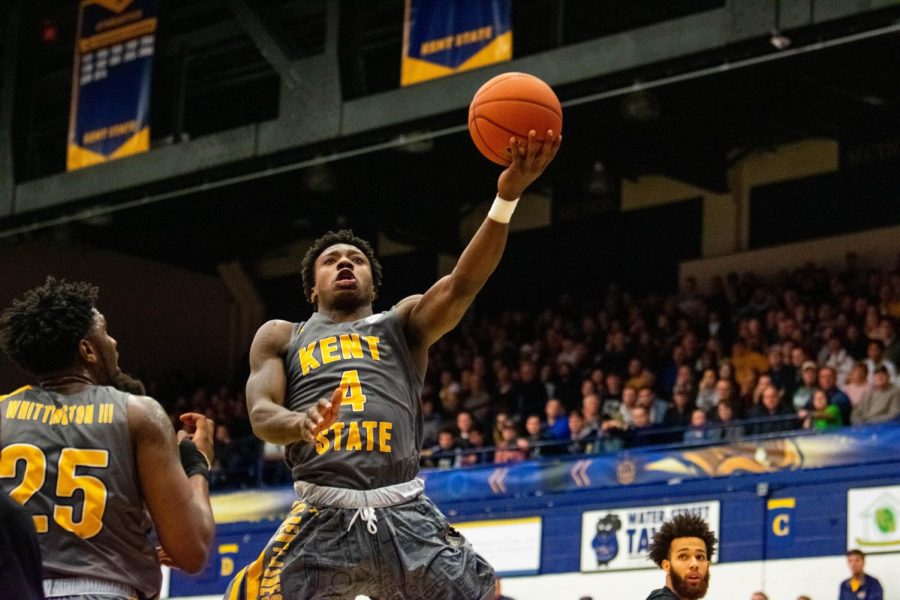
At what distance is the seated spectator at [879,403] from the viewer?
14617 mm

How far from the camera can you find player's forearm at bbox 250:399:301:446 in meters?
5.28

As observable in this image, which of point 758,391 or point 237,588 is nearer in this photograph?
point 237,588

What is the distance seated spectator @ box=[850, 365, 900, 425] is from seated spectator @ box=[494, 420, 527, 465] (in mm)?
3730

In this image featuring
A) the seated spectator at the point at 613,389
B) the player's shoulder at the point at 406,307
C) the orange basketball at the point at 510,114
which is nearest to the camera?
the orange basketball at the point at 510,114

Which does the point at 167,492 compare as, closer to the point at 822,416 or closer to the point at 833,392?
the point at 822,416

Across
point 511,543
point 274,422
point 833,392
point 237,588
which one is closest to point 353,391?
point 274,422

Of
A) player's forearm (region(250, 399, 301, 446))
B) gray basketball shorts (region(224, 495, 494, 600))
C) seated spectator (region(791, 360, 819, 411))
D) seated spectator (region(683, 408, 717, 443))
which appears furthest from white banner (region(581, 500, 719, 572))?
player's forearm (region(250, 399, 301, 446))

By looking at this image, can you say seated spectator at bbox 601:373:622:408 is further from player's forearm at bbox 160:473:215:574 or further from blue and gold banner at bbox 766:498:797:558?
player's forearm at bbox 160:473:215:574

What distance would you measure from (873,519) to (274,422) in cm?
965

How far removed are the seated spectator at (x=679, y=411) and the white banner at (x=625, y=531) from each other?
1.36 m

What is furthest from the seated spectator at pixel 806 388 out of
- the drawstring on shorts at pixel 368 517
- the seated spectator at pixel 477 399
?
the drawstring on shorts at pixel 368 517

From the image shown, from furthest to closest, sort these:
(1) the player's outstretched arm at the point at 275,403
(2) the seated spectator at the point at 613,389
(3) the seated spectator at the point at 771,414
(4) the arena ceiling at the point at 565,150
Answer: (2) the seated spectator at the point at 613,389, (4) the arena ceiling at the point at 565,150, (3) the seated spectator at the point at 771,414, (1) the player's outstretched arm at the point at 275,403

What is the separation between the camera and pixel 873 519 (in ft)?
45.2

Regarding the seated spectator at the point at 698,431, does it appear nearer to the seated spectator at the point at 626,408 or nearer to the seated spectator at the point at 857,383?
the seated spectator at the point at 626,408
